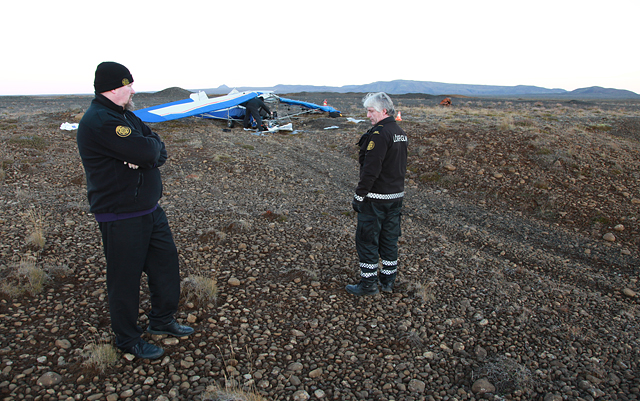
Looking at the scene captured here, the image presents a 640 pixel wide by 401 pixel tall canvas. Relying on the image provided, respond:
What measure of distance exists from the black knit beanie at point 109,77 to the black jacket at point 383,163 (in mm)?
2193

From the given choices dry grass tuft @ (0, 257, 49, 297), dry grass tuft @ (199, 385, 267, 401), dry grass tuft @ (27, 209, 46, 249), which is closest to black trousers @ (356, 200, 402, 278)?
dry grass tuft @ (199, 385, 267, 401)

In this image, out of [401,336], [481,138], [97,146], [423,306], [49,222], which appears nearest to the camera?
[97,146]

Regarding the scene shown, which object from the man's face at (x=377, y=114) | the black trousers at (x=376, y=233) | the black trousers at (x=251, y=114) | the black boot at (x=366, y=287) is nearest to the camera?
the man's face at (x=377, y=114)

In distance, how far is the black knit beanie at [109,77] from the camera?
2467 millimetres

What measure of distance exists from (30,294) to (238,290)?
2.02 m

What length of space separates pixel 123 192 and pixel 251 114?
14070 millimetres

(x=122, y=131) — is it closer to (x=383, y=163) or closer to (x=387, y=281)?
(x=383, y=163)

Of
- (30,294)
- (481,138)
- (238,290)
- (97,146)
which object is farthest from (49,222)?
(481,138)

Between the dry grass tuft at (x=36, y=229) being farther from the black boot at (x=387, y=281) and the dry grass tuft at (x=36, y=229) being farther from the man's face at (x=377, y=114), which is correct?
the man's face at (x=377, y=114)

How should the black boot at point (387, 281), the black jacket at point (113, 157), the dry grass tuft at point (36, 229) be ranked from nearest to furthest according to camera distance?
the black jacket at point (113, 157) < the black boot at point (387, 281) < the dry grass tuft at point (36, 229)

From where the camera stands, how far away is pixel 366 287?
395cm

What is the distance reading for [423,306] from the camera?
Result: 12.6ft

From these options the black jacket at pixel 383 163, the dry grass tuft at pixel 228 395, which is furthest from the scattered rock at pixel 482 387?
the black jacket at pixel 383 163

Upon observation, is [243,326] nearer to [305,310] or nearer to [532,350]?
[305,310]
